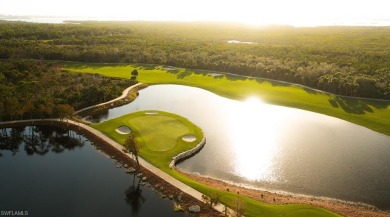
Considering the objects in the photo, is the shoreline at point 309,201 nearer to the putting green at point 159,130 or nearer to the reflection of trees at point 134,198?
the reflection of trees at point 134,198

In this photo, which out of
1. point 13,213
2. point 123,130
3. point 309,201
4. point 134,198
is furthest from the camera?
point 123,130

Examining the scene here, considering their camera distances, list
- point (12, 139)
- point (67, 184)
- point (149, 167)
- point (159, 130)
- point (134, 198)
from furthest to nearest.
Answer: point (159, 130) → point (12, 139) → point (149, 167) → point (67, 184) → point (134, 198)

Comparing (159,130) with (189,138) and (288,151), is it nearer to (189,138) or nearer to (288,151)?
(189,138)

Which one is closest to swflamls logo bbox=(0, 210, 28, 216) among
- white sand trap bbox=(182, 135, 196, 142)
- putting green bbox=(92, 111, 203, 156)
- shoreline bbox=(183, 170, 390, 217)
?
putting green bbox=(92, 111, 203, 156)

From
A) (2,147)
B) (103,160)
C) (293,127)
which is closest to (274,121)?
(293,127)

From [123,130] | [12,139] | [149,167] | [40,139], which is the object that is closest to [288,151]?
[149,167]

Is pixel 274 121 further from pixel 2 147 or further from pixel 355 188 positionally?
pixel 2 147

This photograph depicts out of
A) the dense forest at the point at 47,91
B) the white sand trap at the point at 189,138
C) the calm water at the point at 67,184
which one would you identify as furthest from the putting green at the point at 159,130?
the dense forest at the point at 47,91
